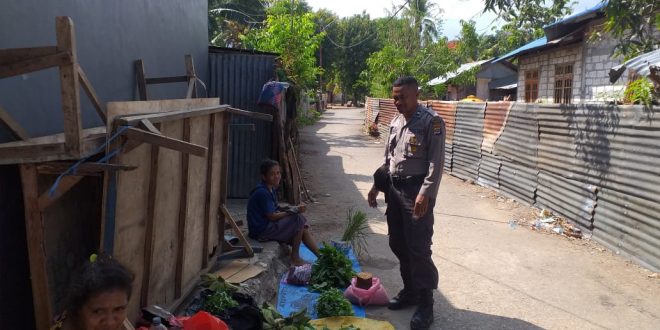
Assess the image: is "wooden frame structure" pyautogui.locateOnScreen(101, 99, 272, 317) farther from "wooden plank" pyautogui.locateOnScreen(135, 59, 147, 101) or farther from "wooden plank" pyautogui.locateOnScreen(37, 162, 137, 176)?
"wooden plank" pyautogui.locateOnScreen(135, 59, 147, 101)

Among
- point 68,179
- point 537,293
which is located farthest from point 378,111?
point 68,179

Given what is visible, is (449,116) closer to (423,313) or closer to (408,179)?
(408,179)

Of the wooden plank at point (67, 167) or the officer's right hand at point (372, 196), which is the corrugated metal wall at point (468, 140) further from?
the wooden plank at point (67, 167)

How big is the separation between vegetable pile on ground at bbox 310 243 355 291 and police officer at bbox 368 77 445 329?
0.85m

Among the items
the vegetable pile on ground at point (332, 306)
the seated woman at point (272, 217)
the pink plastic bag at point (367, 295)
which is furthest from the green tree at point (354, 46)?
the vegetable pile on ground at point (332, 306)

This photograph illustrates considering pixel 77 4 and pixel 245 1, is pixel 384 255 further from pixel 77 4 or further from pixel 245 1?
pixel 245 1

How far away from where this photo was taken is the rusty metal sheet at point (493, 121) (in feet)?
33.9

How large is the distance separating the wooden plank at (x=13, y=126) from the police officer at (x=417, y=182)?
273 cm

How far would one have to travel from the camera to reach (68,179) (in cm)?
237

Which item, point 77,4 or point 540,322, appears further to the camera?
point 540,322

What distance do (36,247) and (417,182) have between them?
290 centimetres

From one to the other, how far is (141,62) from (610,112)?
19.1 ft

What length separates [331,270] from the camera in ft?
17.1

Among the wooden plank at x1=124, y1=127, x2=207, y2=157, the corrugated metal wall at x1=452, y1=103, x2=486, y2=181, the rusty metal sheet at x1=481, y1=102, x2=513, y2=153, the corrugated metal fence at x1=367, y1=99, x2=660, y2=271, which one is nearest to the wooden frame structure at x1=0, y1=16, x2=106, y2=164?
the wooden plank at x1=124, y1=127, x2=207, y2=157
